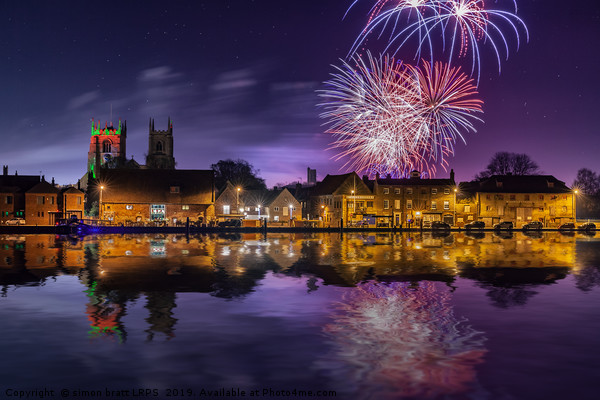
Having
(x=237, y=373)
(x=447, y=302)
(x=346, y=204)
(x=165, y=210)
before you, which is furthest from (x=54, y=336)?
(x=346, y=204)

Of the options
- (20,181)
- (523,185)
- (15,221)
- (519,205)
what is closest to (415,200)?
(519,205)

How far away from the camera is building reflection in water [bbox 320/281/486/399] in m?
9.52

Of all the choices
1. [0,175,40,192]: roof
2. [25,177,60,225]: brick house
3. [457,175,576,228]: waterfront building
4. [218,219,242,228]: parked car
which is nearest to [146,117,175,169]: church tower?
[0,175,40,192]: roof

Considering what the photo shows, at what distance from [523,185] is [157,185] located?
64.9 metres

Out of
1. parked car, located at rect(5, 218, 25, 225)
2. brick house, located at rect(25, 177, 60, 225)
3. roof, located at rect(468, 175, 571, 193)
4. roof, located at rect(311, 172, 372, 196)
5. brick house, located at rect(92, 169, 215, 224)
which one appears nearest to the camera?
brick house, located at rect(92, 169, 215, 224)

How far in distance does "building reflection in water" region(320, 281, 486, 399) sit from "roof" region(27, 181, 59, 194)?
290ft

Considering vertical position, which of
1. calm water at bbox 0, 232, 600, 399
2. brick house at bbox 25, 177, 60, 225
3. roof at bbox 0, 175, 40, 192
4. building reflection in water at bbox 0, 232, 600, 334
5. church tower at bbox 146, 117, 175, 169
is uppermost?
church tower at bbox 146, 117, 175, 169

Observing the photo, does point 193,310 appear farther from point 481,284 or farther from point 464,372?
point 481,284

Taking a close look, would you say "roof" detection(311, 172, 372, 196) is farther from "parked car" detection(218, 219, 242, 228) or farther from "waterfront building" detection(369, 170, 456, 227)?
"parked car" detection(218, 219, 242, 228)

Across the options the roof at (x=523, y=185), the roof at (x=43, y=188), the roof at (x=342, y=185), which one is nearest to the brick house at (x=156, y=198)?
the roof at (x=43, y=188)

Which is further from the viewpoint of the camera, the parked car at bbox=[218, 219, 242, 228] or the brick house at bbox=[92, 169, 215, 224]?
the brick house at bbox=[92, 169, 215, 224]

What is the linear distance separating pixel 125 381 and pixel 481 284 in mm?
15929

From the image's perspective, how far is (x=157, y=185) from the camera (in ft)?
300

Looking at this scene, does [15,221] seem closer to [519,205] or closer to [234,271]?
[234,271]
